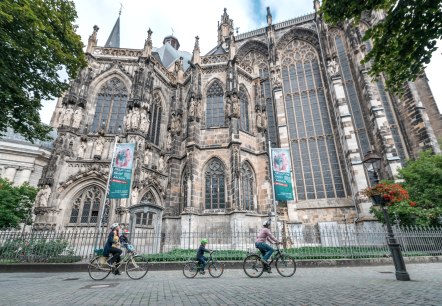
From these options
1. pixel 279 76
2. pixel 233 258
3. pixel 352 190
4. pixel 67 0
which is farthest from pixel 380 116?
pixel 67 0

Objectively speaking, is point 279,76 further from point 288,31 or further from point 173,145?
point 173,145

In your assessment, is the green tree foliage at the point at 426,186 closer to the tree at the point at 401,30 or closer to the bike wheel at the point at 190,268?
the tree at the point at 401,30

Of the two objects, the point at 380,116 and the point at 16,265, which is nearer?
the point at 16,265

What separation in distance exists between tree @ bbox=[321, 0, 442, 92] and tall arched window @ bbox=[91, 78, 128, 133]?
47.9 ft

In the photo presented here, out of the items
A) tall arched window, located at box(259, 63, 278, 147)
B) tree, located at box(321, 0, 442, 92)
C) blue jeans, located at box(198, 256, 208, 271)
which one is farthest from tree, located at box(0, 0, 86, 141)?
tall arched window, located at box(259, 63, 278, 147)

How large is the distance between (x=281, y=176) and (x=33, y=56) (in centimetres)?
1236

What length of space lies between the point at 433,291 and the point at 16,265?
12.1 m

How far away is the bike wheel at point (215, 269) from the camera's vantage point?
263 inches

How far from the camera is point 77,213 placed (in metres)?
12.8

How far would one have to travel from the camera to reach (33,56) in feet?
23.6

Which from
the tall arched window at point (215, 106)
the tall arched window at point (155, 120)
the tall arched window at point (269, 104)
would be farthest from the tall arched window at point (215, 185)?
the tall arched window at point (269, 104)

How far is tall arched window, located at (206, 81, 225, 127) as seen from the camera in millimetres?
16578

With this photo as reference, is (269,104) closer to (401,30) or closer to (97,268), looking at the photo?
(401,30)

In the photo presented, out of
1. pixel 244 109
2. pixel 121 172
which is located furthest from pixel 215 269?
pixel 244 109
